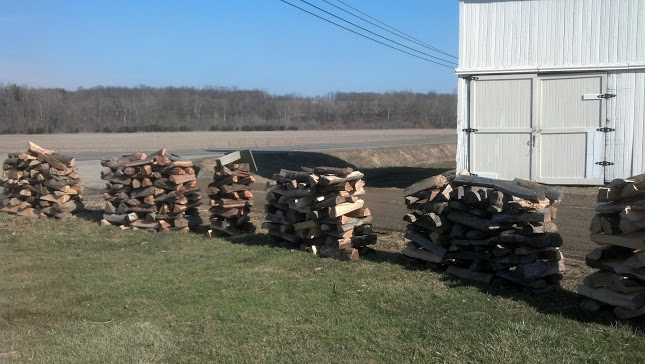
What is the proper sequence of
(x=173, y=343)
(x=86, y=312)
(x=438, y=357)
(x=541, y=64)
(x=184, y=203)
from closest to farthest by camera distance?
(x=438, y=357) → (x=173, y=343) → (x=86, y=312) → (x=184, y=203) → (x=541, y=64)

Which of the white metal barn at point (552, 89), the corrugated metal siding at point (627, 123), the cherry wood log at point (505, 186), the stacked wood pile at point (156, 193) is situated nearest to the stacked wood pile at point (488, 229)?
the cherry wood log at point (505, 186)

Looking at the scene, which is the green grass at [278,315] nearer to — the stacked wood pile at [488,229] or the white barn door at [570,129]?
the stacked wood pile at [488,229]

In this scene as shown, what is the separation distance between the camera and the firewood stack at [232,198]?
12.5 metres

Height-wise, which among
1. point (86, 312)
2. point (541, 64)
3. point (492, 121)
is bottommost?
point (86, 312)

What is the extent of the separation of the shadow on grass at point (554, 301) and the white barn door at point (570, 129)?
9.88 meters

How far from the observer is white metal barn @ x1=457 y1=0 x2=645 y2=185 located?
54.2ft

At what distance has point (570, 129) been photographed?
55.7 feet

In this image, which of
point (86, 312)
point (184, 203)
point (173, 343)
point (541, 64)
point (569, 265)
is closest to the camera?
point (173, 343)

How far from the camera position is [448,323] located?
6594 mm

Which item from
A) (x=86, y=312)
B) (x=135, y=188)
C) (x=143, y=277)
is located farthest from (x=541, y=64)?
(x=86, y=312)

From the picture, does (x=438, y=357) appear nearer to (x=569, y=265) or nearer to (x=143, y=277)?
(x=569, y=265)

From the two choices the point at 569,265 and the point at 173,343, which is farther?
the point at 569,265

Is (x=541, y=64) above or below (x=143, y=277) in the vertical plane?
above

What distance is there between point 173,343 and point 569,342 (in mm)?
3733
